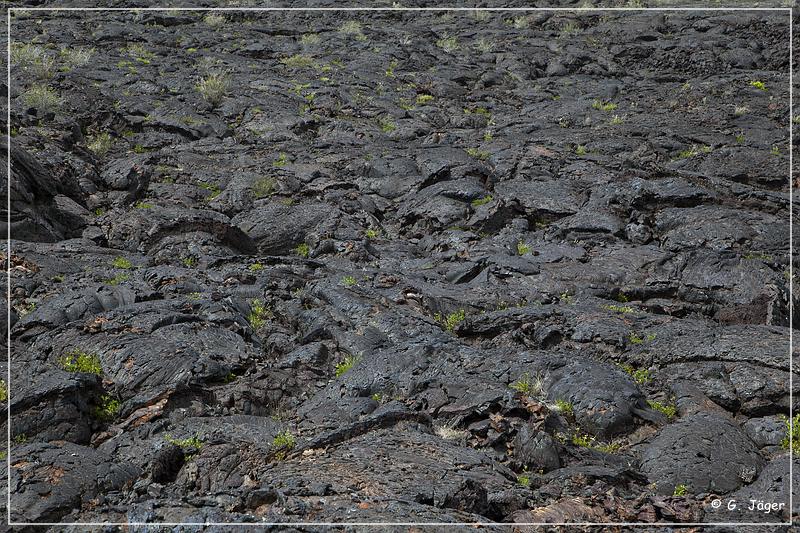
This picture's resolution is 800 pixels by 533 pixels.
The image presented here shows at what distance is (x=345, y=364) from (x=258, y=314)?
243 centimetres

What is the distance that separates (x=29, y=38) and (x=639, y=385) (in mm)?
27763

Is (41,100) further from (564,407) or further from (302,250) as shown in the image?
(564,407)

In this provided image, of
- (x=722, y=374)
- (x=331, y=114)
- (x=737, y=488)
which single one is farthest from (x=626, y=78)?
(x=737, y=488)

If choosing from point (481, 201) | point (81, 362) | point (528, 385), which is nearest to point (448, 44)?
point (481, 201)

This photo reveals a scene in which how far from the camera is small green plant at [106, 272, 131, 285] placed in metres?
14.1

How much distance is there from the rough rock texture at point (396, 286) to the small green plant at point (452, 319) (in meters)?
0.08

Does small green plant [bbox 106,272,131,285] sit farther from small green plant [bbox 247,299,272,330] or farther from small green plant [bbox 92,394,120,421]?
small green plant [bbox 92,394,120,421]

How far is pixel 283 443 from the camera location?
31.8ft

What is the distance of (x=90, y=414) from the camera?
10.4 metres

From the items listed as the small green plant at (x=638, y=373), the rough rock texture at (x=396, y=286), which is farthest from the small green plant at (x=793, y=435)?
the small green plant at (x=638, y=373)

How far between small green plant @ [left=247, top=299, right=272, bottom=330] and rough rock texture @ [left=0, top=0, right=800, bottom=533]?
0.24 feet

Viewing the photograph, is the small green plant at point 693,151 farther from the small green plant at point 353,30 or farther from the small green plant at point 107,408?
the small green plant at point 107,408

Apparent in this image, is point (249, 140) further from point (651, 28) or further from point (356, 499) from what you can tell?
point (651, 28)

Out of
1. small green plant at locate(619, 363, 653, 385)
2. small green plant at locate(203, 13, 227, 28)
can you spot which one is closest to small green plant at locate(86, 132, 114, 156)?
small green plant at locate(203, 13, 227, 28)
